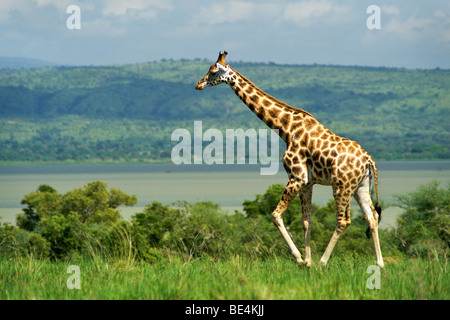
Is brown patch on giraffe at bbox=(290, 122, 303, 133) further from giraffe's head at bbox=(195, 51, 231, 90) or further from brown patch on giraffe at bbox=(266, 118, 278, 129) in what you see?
giraffe's head at bbox=(195, 51, 231, 90)

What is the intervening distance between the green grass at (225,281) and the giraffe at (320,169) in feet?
2.05

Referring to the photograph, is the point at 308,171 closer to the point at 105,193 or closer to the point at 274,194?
the point at 274,194

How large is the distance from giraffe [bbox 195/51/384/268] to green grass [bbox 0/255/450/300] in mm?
625

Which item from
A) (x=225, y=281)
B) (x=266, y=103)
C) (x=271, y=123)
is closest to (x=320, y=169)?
(x=271, y=123)

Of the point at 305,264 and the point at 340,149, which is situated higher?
the point at 340,149

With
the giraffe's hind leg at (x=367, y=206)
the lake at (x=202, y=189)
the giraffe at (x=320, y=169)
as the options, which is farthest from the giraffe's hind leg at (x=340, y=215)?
the lake at (x=202, y=189)

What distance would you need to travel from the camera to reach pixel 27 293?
773cm

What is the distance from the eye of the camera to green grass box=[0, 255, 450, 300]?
7527 millimetres

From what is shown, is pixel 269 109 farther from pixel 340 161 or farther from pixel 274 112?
pixel 340 161

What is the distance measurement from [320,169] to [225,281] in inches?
105

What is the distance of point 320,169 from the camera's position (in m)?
9.74

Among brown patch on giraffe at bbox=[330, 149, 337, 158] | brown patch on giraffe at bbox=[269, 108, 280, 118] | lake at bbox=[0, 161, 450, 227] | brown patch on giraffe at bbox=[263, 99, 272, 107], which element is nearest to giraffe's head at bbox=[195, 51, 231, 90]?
brown patch on giraffe at bbox=[263, 99, 272, 107]

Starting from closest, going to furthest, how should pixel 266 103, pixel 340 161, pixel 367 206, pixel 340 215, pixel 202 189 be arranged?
pixel 340 161, pixel 340 215, pixel 367 206, pixel 266 103, pixel 202 189
